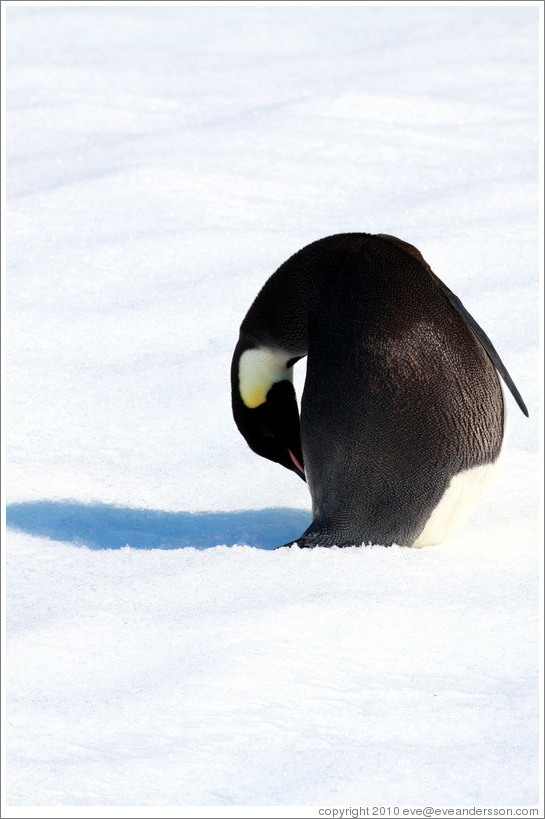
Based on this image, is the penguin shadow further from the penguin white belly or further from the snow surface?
the penguin white belly

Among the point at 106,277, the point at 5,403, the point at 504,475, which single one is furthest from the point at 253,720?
the point at 106,277

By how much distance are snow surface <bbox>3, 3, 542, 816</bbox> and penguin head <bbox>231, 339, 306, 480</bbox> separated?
0.60 ft

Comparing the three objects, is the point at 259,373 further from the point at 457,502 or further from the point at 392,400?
the point at 457,502

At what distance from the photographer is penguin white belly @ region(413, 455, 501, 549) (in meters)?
2.42

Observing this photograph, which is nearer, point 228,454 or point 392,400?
point 392,400

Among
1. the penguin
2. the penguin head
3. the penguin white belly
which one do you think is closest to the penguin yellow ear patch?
the penguin head

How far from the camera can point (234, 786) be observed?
1.55 m

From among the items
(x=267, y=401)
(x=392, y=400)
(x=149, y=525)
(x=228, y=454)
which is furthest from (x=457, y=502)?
(x=228, y=454)

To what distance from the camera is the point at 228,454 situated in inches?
124

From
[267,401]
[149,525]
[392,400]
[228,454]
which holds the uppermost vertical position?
[392,400]

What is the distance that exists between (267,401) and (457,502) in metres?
0.52

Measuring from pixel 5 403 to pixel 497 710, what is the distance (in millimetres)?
2020

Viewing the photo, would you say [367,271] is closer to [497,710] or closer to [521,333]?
[497,710]

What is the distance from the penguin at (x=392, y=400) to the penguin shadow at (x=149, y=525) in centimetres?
25
